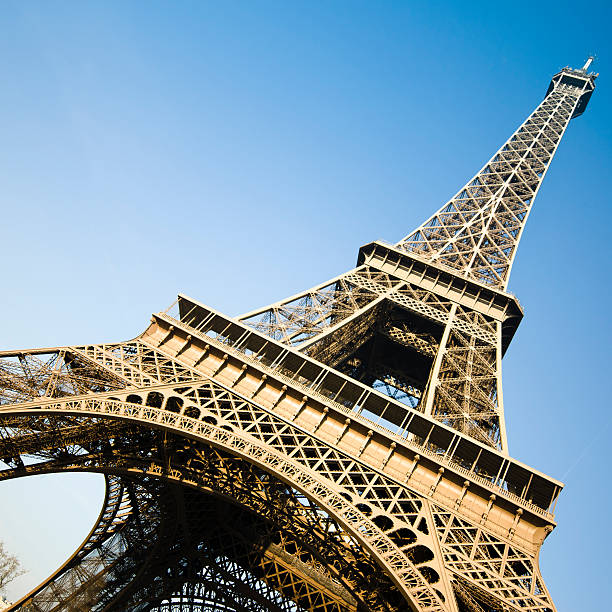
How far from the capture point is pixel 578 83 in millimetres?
50750

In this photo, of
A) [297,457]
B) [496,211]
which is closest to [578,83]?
[496,211]

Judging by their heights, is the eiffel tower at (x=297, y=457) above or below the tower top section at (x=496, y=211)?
below

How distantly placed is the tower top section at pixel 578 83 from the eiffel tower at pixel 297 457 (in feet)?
106

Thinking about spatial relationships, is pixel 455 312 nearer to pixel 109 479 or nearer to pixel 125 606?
pixel 109 479

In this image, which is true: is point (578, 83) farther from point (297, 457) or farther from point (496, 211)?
point (297, 457)

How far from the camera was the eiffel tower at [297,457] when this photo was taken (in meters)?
14.2

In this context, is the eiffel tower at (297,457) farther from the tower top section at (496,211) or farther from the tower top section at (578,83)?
the tower top section at (578,83)

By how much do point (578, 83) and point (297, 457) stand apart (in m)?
49.8

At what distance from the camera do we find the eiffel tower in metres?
14.2

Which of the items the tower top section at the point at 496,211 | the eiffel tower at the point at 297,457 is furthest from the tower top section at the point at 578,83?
the eiffel tower at the point at 297,457

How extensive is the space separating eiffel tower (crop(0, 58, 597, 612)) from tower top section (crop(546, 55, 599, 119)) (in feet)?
106

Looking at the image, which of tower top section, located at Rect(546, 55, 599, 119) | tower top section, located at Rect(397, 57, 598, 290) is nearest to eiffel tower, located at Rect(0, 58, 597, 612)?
tower top section, located at Rect(397, 57, 598, 290)

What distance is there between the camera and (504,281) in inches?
1123

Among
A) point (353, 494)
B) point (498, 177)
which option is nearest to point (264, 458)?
point (353, 494)
